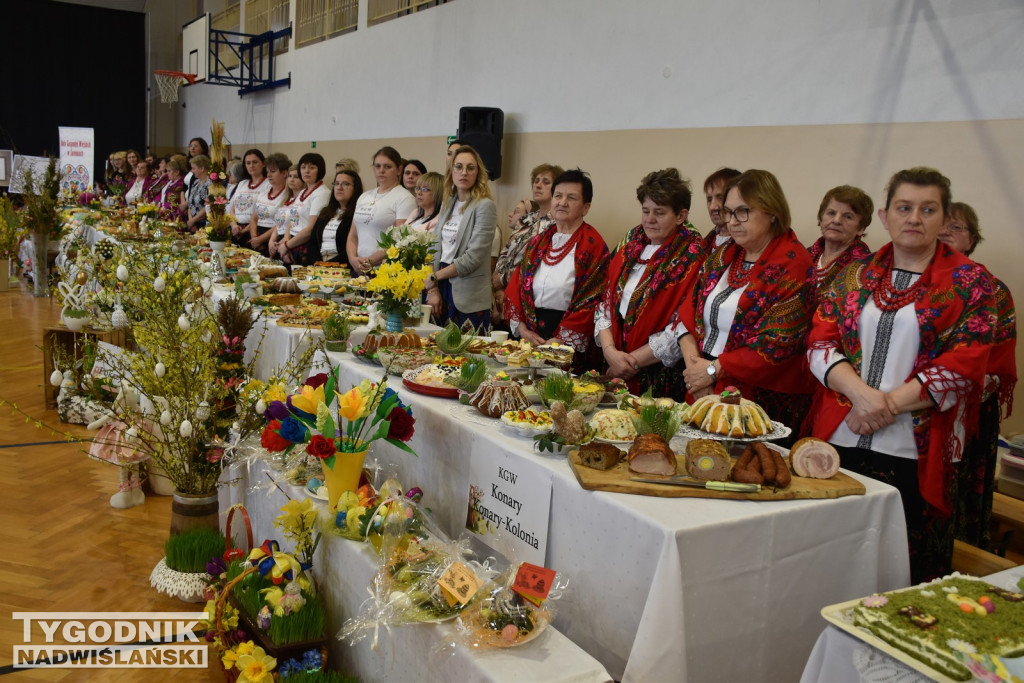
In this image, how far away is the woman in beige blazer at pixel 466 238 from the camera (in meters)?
4.23

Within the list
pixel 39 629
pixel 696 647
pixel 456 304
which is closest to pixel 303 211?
pixel 456 304

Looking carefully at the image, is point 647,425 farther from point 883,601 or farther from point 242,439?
point 242,439

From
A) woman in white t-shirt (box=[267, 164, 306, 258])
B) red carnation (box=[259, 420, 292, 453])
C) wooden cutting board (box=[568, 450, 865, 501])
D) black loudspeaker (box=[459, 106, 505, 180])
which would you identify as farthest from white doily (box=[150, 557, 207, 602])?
black loudspeaker (box=[459, 106, 505, 180])

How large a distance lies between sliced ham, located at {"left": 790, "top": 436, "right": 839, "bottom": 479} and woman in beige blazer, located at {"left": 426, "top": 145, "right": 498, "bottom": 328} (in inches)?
97.4

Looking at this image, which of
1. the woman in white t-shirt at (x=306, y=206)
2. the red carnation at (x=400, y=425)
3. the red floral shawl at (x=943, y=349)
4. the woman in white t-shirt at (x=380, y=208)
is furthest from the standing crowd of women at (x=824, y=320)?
the woman in white t-shirt at (x=306, y=206)

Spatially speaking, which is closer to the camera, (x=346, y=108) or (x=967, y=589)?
(x=967, y=589)

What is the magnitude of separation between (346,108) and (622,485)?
799 centimetres

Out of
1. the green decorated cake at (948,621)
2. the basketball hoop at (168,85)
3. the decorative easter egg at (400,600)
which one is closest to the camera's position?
the green decorated cake at (948,621)

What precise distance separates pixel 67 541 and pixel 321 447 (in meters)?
1.55

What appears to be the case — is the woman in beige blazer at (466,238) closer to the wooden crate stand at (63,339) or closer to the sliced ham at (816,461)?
the wooden crate stand at (63,339)

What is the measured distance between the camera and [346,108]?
8891mm

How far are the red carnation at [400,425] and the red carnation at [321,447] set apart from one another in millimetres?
150

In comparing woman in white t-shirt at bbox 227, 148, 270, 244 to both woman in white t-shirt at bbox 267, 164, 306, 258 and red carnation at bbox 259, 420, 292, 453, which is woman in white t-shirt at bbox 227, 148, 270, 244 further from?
red carnation at bbox 259, 420, 292, 453

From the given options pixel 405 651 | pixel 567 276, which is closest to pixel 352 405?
pixel 405 651
